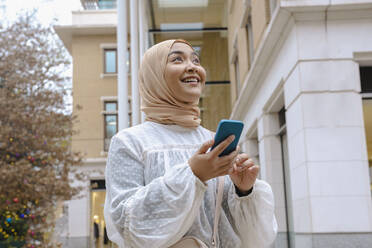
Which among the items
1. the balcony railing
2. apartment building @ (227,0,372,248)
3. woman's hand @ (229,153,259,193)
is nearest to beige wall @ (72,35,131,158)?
the balcony railing

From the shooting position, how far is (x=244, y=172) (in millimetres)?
1634

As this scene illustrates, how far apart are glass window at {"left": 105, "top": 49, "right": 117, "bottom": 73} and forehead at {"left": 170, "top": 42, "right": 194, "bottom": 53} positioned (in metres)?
23.3

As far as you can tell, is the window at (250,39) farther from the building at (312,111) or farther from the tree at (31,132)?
the tree at (31,132)

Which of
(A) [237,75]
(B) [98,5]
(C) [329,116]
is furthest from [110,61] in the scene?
(C) [329,116]

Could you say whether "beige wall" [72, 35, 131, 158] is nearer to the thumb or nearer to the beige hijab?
the beige hijab

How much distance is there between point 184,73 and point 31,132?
37.4 feet

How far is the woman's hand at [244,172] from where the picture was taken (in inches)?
63.5

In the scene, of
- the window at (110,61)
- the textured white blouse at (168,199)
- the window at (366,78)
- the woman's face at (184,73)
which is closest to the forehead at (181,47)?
the woman's face at (184,73)

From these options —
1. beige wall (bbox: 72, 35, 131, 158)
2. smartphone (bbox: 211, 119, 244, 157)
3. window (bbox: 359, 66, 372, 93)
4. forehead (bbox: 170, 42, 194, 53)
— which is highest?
beige wall (bbox: 72, 35, 131, 158)

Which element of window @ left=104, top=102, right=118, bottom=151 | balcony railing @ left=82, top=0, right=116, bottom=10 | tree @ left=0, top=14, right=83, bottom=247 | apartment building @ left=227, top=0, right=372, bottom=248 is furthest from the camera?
balcony railing @ left=82, top=0, right=116, bottom=10

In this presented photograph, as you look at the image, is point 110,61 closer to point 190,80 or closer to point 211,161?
point 190,80

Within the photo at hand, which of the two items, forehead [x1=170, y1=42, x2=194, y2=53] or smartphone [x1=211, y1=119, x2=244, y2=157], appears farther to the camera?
forehead [x1=170, y1=42, x2=194, y2=53]

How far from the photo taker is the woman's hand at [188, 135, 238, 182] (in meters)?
1.42

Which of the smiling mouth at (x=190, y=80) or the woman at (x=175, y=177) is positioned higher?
the smiling mouth at (x=190, y=80)
